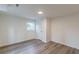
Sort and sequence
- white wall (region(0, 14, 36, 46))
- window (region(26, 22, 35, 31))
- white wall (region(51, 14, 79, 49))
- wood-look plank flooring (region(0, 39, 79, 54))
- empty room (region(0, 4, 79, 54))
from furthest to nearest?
window (region(26, 22, 35, 31)) < white wall (region(0, 14, 36, 46)) < white wall (region(51, 14, 79, 49)) < empty room (region(0, 4, 79, 54)) < wood-look plank flooring (region(0, 39, 79, 54))

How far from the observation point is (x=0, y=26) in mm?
4164

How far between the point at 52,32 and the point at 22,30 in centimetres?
216

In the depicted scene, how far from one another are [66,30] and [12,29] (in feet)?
10.5

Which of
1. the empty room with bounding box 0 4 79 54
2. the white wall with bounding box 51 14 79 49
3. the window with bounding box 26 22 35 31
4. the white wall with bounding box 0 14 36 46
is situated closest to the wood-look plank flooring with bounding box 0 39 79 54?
the empty room with bounding box 0 4 79 54

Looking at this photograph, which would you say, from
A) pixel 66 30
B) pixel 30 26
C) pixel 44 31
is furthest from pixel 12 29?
pixel 66 30

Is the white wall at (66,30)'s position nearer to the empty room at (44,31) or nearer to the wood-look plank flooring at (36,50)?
the empty room at (44,31)

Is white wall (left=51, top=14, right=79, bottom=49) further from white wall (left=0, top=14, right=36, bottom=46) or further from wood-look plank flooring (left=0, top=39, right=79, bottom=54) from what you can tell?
white wall (left=0, top=14, right=36, bottom=46)

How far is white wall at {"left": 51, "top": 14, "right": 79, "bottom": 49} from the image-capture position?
3996 mm

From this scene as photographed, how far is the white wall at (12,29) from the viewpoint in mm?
4301

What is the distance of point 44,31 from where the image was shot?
554 cm

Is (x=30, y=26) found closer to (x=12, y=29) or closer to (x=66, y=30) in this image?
(x=12, y=29)

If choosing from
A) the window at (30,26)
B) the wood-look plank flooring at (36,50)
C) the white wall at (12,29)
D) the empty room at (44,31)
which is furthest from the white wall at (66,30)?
the white wall at (12,29)
